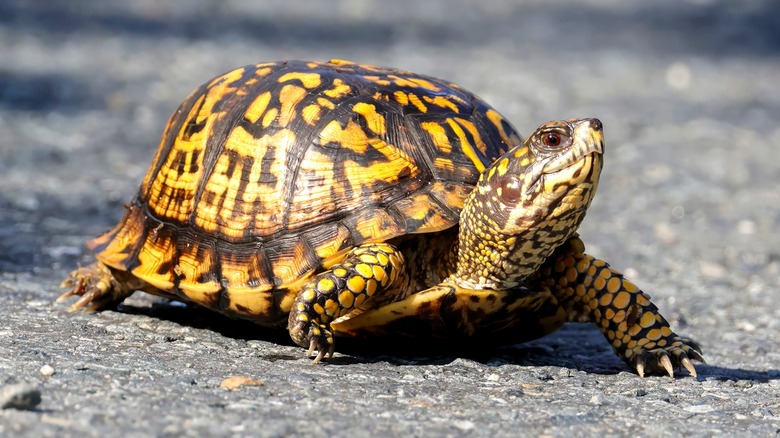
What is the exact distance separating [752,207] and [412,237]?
468 centimetres

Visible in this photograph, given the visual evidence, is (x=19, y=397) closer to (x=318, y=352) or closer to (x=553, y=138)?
(x=318, y=352)

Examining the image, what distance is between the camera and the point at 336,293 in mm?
3650

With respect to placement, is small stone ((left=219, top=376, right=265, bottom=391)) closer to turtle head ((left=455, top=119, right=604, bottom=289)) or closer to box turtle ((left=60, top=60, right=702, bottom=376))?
box turtle ((left=60, top=60, right=702, bottom=376))

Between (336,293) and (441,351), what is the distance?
0.69 meters

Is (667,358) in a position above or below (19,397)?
above

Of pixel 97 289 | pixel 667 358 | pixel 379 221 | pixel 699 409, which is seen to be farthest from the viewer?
pixel 97 289

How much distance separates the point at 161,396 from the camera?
3004mm

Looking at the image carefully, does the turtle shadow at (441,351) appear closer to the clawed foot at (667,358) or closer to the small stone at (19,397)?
the clawed foot at (667,358)

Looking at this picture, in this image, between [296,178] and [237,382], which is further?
[296,178]

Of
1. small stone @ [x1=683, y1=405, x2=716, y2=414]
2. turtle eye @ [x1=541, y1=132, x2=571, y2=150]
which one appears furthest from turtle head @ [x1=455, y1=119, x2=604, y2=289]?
small stone @ [x1=683, y1=405, x2=716, y2=414]

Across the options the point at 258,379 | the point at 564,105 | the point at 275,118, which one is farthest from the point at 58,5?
the point at 258,379

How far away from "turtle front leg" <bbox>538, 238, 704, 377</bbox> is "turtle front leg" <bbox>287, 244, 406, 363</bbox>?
840 millimetres

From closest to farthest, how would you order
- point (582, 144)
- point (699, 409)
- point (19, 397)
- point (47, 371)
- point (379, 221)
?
point (19, 397)
point (47, 371)
point (699, 409)
point (582, 144)
point (379, 221)

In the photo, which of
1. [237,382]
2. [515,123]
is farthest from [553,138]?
[515,123]
